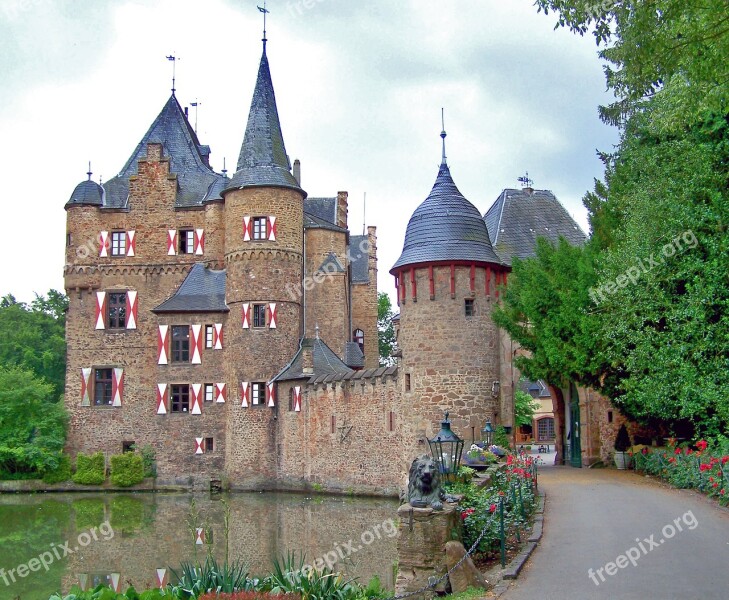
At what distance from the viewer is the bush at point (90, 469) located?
3262 cm

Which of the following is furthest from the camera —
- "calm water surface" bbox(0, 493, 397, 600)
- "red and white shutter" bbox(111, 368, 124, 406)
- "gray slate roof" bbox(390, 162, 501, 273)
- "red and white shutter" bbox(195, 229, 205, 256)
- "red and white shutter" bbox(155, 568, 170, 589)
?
"red and white shutter" bbox(195, 229, 205, 256)

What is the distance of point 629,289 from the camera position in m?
18.7

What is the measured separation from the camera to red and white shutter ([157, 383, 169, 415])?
1289 inches

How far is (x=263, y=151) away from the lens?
32.8 m

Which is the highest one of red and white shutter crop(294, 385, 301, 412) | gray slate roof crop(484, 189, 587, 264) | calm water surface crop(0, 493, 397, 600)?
gray slate roof crop(484, 189, 587, 264)

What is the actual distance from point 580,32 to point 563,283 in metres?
12.6

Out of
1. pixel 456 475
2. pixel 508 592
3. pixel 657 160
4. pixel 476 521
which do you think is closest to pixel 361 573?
pixel 456 475

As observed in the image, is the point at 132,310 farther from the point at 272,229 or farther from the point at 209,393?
the point at 272,229

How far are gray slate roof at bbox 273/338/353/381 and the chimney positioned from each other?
22.3 ft

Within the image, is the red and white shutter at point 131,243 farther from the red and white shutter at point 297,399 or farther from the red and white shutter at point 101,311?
the red and white shutter at point 297,399

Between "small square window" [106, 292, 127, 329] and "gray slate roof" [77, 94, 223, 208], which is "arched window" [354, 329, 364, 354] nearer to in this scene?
"gray slate roof" [77, 94, 223, 208]

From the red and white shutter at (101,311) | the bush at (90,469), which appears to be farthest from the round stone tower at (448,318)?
the red and white shutter at (101,311)

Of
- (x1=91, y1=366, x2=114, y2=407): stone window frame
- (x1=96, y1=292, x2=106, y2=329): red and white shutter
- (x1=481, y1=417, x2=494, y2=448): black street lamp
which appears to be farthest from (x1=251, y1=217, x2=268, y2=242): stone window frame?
(x1=481, y1=417, x2=494, y2=448): black street lamp

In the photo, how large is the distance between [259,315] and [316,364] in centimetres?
289
